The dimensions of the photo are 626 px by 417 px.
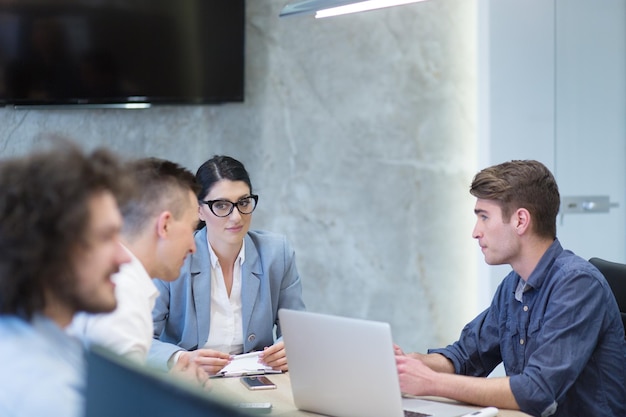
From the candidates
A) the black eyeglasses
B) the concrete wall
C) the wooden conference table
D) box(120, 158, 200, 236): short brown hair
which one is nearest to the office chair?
the wooden conference table

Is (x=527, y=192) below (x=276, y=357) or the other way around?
the other way around

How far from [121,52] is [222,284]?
173 centimetres

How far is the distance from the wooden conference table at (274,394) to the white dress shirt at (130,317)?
1.41ft

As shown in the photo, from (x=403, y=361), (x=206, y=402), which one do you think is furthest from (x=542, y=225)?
(x=206, y=402)

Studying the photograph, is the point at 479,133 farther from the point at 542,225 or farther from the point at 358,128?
the point at 542,225

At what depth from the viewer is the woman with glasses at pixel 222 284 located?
3.03 meters

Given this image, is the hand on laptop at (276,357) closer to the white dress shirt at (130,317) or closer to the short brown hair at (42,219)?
the white dress shirt at (130,317)

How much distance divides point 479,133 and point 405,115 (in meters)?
0.41

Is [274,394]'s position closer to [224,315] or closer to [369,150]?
[224,315]

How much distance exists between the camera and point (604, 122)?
199 inches

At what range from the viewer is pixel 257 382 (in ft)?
8.63

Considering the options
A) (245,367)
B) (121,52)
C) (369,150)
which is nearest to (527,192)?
(245,367)

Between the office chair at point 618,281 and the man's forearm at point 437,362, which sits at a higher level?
the office chair at point 618,281

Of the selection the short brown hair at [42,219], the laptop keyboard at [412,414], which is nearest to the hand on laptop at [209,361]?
the laptop keyboard at [412,414]
